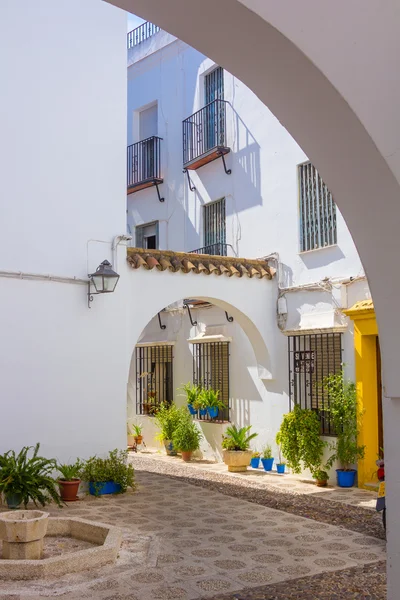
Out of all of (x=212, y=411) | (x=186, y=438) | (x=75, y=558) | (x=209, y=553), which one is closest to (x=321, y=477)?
(x=212, y=411)

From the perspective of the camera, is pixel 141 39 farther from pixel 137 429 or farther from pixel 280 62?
pixel 280 62

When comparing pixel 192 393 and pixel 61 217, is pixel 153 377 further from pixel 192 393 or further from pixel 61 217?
pixel 61 217

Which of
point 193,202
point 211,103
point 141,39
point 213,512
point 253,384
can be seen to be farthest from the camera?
point 141,39

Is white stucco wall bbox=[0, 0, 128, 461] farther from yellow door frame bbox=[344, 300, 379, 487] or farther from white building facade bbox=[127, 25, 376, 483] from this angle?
yellow door frame bbox=[344, 300, 379, 487]

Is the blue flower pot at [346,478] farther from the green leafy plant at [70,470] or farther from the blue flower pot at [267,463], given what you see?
the green leafy plant at [70,470]

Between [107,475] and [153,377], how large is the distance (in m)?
6.75

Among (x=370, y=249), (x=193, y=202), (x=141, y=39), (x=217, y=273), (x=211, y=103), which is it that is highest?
(x=141, y=39)

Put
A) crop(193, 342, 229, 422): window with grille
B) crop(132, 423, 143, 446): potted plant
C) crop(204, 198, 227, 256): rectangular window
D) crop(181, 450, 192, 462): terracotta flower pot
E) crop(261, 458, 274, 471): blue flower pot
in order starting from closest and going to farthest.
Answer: crop(261, 458, 274, 471): blue flower pot < crop(181, 450, 192, 462): terracotta flower pot < crop(193, 342, 229, 422): window with grille < crop(204, 198, 227, 256): rectangular window < crop(132, 423, 143, 446): potted plant

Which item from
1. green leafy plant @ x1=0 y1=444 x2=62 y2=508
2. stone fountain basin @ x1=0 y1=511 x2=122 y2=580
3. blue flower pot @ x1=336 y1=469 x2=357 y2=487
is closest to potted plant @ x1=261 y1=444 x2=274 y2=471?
blue flower pot @ x1=336 y1=469 x2=357 y2=487

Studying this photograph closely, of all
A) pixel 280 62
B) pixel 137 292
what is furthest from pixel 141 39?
pixel 280 62

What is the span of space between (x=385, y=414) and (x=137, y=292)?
8731 mm

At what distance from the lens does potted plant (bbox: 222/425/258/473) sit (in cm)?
1220

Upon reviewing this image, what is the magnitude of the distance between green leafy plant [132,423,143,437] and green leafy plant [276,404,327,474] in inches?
202

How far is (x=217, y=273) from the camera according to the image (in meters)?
11.6
